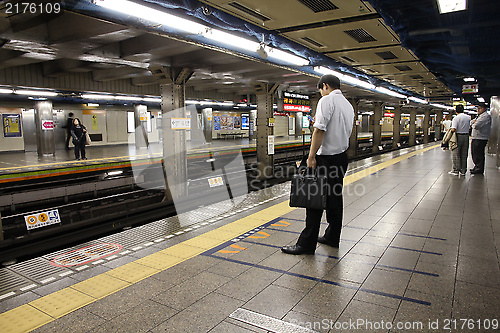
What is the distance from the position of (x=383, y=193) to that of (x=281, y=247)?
3829 millimetres

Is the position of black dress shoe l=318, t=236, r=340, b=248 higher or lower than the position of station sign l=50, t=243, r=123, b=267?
higher

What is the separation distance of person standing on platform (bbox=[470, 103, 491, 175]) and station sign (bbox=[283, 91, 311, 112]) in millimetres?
7746

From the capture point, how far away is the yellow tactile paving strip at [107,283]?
258 cm

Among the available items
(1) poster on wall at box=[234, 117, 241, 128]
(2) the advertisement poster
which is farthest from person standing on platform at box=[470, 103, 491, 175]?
(1) poster on wall at box=[234, 117, 241, 128]

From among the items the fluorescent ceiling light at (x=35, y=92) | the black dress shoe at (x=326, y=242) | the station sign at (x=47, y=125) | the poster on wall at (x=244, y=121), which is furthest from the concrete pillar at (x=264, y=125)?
the poster on wall at (x=244, y=121)

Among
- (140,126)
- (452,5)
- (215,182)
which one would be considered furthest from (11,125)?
(452,5)

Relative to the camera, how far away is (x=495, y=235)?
4.20m

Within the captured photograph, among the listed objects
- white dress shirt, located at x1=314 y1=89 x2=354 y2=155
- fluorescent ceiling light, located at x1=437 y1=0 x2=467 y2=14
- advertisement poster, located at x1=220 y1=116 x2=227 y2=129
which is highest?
fluorescent ceiling light, located at x1=437 y1=0 x2=467 y2=14

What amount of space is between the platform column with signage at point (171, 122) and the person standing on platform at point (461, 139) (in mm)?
7008

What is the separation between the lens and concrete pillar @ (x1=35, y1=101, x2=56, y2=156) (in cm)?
1578

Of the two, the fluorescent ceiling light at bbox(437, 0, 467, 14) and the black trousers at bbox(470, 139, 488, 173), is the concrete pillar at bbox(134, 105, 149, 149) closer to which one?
the black trousers at bbox(470, 139, 488, 173)

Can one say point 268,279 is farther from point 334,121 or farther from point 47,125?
point 47,125

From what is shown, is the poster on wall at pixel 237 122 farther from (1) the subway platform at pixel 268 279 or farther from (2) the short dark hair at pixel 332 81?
(2) the short dark hair at pixel 332 81

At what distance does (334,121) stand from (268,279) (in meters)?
1.72
